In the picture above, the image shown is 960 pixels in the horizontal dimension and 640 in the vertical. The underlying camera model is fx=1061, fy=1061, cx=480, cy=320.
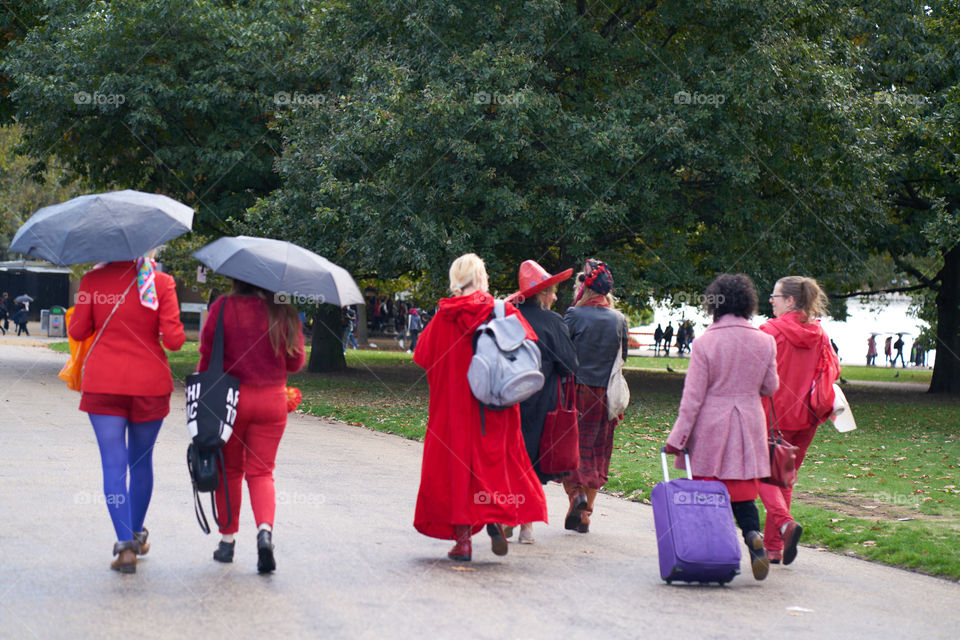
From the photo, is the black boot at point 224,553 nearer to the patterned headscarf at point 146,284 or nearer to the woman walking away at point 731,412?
the patterned headscarf at point 146,284

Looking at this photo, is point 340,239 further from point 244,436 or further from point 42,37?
point 244,436

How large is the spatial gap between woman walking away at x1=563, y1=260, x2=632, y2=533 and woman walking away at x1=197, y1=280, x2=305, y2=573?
254 cm

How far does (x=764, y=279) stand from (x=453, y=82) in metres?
6.69

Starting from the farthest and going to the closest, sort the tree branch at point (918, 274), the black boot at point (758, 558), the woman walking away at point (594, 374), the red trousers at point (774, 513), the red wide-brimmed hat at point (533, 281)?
the tree branch at point (918, 274), the woman walking away at point (594, 374), the red wide-brimmed hat at point (533, 281), the red trousers at point (774, 513), the black boot at point (758, 558)

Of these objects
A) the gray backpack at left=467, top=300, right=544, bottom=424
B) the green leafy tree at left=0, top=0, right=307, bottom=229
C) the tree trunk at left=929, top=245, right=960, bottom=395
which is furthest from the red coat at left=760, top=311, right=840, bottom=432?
the tree trunk at left=929, top=245, right=960, bottom=395

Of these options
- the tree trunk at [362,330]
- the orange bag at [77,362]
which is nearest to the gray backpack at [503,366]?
the orange bag at [77,362]

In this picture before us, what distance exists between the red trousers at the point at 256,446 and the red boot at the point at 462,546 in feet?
3.85

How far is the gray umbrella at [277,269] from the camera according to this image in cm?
560

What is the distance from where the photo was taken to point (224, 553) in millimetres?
5984

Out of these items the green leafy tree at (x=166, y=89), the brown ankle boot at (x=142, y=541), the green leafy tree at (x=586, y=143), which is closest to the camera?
the brown ankle boot at (x=142, y=541)

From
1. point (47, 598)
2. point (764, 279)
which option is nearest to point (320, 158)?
point (764, 279)

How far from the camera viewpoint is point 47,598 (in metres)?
5.09

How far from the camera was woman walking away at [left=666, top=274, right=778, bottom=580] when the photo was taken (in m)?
6.20

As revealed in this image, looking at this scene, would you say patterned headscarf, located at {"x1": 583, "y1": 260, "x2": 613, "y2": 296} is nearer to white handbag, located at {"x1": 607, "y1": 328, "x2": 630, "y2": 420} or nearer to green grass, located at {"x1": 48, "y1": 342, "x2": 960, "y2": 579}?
white handbag, located at {"x1": 607, "y1": 328, "x2": 630, "y2": 420}
